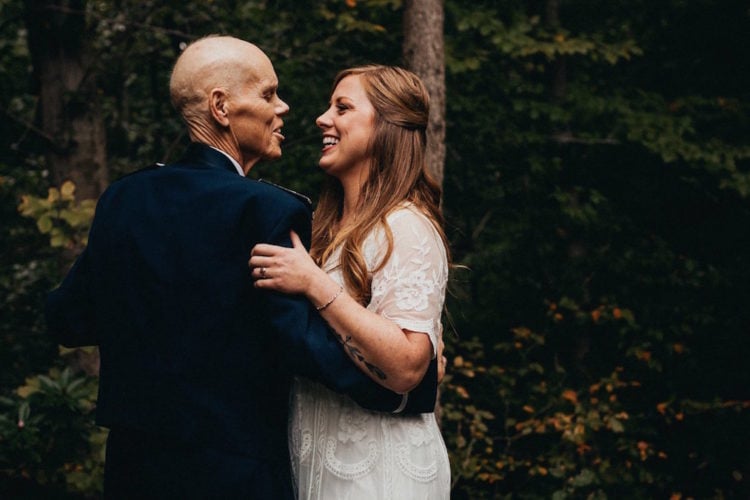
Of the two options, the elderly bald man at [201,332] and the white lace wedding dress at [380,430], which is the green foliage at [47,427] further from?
the elderly bald man at [201,332]

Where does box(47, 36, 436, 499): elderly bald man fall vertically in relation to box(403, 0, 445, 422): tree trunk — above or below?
below

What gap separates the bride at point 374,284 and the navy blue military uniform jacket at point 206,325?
2.7 inches

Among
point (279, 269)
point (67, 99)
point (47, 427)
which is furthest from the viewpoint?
point (67, 99)

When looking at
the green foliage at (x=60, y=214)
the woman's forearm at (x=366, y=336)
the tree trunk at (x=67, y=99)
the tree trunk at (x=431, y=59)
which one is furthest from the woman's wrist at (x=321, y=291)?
the tree trunk at (x=67, y=99)

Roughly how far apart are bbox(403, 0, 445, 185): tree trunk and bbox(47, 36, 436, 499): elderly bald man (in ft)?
10.8

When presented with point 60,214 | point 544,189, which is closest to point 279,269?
point 60,214

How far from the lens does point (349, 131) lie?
105 inches

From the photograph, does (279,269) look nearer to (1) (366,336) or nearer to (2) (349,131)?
(1) (366,336)

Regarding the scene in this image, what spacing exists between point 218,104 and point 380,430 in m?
0.97

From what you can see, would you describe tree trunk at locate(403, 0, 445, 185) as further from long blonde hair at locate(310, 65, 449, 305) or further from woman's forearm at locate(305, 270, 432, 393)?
woman's forearm at locate(305, 270, 432, 393)

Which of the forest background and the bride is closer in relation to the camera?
the bride

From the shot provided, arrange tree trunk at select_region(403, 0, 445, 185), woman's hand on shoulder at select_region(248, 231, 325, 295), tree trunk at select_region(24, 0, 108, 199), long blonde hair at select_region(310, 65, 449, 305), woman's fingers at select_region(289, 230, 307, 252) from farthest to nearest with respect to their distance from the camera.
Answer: tree trunk at select_region(24, 0, 108, 199), tree trunk at select_region(403, 0, 445, 185), long blonde hair at select_region(310, 65, 449, 305), woman's fingers at select_region(289, 230, 307, 252), woman's hand on shoulder at select_region(248, 231, 325, 295)

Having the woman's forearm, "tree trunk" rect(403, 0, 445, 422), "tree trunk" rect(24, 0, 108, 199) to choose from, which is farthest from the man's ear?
"tree trunk" rect(24, 0, 108, 199)

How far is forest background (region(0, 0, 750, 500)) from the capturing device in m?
6.73
